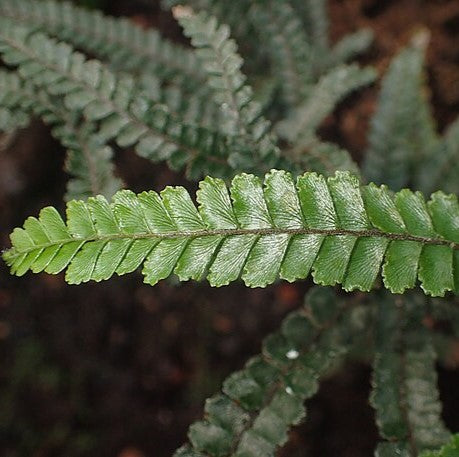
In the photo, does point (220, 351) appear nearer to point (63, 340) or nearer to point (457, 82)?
point (63, 340)

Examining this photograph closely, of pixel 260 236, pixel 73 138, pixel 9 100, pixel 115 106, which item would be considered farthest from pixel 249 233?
pixel 9 100

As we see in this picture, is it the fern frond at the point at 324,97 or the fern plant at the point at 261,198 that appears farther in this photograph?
the fern frond at the point at 324,97

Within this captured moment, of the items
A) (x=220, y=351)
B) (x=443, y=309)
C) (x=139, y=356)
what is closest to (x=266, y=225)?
(x=443, y=309)

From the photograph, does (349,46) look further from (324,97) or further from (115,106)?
(115,106)

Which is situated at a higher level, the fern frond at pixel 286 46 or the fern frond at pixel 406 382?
the fern frond at pixel 286 46

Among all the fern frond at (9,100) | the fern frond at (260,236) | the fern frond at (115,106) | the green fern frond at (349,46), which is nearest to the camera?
the fern frond at (260,236)

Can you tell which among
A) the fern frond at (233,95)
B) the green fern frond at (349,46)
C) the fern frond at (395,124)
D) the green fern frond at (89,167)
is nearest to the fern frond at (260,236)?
the fern frond at (233,95)

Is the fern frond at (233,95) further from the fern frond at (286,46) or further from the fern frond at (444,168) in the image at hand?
the fern frond at (444,168)

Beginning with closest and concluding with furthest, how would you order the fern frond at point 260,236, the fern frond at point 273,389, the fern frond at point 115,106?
1. the fern frond at point 260,236
2. the fern frond at point 273,389
3. the fern frond at point 115,106

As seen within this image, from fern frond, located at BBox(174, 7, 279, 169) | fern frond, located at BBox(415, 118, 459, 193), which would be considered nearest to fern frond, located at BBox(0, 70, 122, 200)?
fern frond, located at BBox(174, 7, 279, 169)
